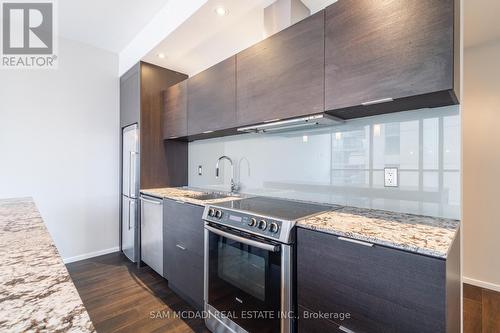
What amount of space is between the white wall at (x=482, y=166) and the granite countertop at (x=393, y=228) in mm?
1656

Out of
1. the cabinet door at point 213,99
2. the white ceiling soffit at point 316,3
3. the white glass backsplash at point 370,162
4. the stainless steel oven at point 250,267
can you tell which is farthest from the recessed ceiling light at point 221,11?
the stainless steel oven at point 250,267

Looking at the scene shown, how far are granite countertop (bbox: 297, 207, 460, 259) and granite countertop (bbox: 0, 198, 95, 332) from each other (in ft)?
3.31

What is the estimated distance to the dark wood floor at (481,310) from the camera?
1.82m

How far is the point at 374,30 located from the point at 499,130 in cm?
210

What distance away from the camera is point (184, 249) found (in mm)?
2084

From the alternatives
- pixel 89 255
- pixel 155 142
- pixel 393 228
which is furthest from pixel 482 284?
pixel 89 255

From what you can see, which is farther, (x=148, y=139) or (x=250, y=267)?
(x=148, y=139)

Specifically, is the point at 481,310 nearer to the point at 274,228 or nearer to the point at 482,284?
the point at 482,284

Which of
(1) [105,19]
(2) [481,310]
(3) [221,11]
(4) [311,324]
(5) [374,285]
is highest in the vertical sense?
(1) [105,19]

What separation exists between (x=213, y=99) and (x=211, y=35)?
627 millimetres

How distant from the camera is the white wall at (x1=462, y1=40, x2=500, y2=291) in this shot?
2385 millimetres

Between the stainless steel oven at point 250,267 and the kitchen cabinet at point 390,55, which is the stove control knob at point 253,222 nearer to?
the stainless steel oven at point 250,267

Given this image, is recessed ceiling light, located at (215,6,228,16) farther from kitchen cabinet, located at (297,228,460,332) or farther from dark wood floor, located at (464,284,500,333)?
dark wood floor, located at (464,284,500,333)

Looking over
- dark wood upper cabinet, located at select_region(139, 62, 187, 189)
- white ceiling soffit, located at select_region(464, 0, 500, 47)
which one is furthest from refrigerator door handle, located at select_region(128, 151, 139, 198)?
white ceiling soffit, located at select_region(464, 0, 500, 47)
